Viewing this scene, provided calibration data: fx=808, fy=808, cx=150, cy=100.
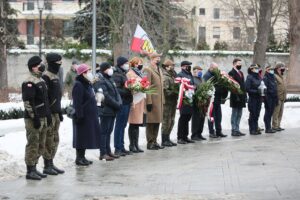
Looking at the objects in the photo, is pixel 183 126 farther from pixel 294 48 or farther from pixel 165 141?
pixel 294 48

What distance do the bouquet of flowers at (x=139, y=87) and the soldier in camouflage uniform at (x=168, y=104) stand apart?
3.87 feet

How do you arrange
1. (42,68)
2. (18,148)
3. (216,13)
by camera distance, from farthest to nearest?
(216,13) < (18,148) < (42,68)

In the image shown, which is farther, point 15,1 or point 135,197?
point 15,1

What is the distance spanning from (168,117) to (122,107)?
7.32 feet

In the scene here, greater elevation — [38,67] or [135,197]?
[38,67]

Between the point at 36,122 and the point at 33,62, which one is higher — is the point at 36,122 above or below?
below

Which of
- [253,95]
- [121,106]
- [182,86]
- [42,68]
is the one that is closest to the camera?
[42,68]

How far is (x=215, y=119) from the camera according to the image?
811 inches

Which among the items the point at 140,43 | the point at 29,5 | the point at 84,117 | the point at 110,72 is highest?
the point at 29,5

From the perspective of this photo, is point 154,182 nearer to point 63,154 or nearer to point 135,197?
point 135,197

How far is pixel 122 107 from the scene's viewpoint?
16609mm

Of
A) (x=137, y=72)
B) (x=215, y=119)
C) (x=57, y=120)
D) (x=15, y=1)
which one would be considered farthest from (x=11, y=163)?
(x=15, y=1)

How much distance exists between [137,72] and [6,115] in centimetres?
420

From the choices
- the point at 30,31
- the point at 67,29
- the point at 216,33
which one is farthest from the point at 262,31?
the point at 216,33
